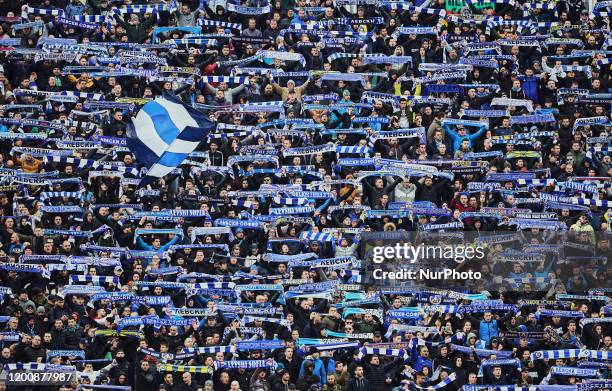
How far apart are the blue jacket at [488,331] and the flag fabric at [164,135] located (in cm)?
679

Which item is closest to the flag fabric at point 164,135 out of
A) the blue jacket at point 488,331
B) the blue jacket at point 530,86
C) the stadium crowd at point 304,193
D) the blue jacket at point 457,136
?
the stadium crowd at point 304,193

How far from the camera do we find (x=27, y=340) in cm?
3844

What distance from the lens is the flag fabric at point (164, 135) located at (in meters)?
40.2

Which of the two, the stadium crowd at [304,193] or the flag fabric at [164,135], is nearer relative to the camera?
the stadium crowd at [304,193]

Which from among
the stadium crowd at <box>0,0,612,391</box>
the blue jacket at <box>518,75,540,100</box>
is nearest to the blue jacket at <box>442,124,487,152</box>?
the stadium crowd at <box>0,0,612,391</box>

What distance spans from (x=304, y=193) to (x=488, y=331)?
5408mm

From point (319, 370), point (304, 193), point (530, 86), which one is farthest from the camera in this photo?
point (530, 86)

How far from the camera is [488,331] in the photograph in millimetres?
39375

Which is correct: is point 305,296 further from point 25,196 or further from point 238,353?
point 25,196

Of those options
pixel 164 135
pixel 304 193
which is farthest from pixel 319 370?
pixel 164 135

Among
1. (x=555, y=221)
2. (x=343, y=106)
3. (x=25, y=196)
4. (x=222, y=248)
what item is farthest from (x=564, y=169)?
(x=25, y=196)

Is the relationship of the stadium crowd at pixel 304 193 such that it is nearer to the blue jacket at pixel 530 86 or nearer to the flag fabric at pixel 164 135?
the blue jacket at pixel 530 86

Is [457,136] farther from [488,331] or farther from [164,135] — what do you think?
[164,135]

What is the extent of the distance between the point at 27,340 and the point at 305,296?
17.9 ft
